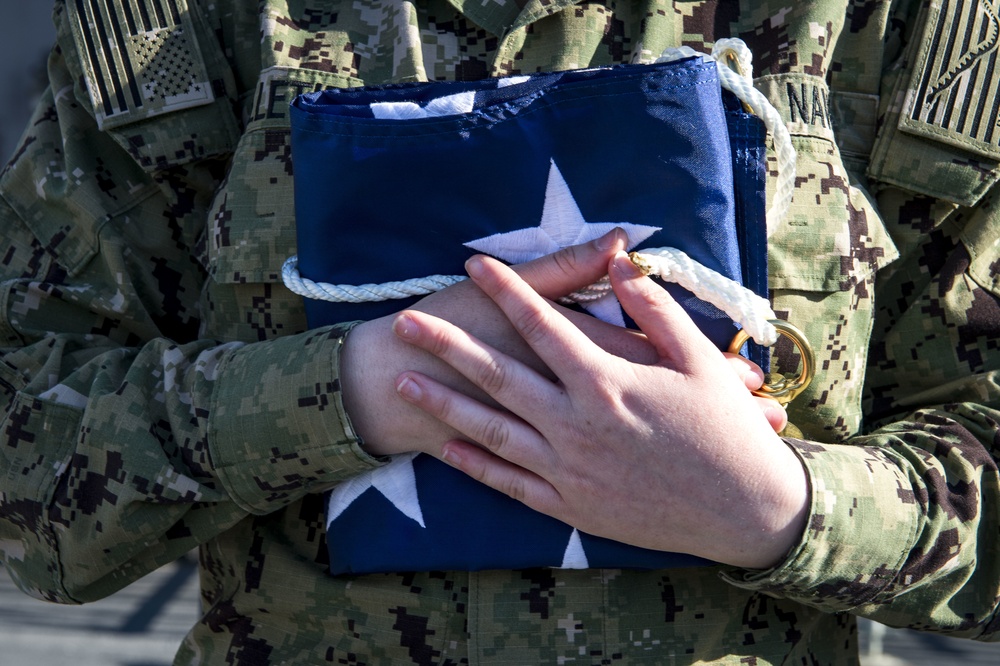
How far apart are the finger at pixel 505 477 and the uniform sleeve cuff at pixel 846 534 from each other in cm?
28

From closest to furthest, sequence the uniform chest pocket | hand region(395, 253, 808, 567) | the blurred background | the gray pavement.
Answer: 1. hand region(395, 253, 808, 567)
2. the uniform chest pocket
3. the gray pavement
4. the blurred background

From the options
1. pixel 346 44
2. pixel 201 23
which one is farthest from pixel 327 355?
pixel 201 23

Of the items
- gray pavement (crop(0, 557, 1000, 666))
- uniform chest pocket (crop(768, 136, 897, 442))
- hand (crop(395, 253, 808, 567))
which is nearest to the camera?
hand (crop(395, 253, 808, 567))

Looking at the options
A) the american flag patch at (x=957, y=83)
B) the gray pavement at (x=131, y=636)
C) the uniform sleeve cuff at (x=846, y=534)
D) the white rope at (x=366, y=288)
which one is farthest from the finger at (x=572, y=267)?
the gray pavement at (x=131, y=636)

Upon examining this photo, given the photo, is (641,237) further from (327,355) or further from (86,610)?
(86,610)

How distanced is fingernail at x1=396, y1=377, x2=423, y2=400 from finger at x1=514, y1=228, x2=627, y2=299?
187 mm

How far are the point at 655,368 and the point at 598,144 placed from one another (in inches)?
11.0

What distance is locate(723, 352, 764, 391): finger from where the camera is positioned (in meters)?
1.19

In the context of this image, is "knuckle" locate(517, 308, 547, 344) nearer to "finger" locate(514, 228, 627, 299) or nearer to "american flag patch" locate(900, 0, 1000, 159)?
"finger" locate(514, 228, 627, 299)

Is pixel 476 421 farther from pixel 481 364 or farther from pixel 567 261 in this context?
pixel 567 261

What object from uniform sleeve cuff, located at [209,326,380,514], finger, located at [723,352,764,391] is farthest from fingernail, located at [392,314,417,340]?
finger, located at [723,352,764,391]

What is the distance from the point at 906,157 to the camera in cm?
140

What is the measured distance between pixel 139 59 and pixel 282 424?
628 millimetres

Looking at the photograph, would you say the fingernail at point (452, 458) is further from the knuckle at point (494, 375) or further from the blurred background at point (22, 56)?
the blurred background at point (22, 56)
